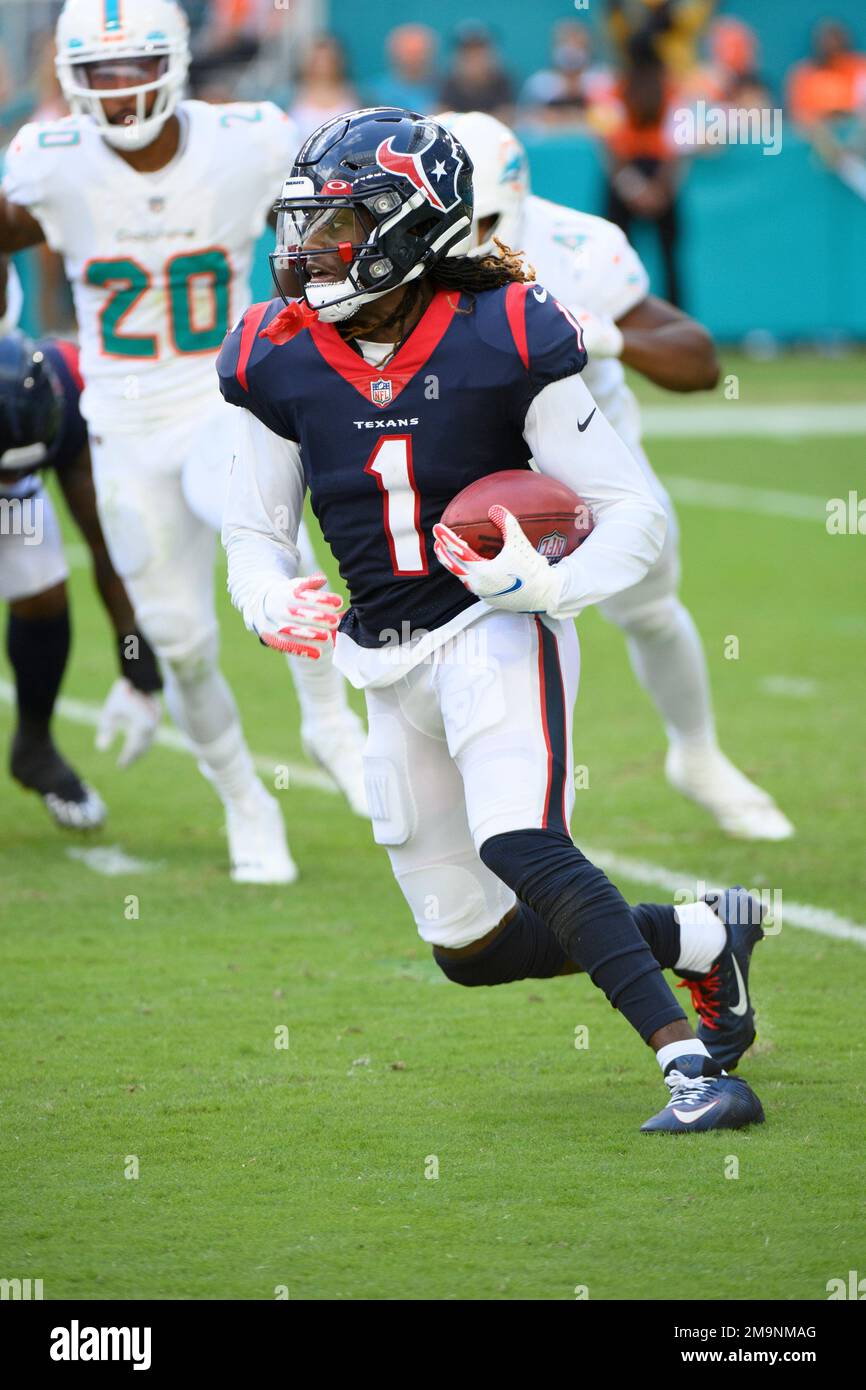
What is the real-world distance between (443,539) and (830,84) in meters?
14.9

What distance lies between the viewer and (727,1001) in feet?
13.1

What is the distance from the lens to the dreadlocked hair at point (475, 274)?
378 cm

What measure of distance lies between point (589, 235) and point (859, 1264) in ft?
9.85

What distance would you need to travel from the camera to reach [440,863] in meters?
3.88

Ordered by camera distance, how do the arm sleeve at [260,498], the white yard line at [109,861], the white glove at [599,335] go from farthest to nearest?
1. the white yard line at [109,861]
2. the white glove at [599,335]
3. the arm sleeve at [260,498]

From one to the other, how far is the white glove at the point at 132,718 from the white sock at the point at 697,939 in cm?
257

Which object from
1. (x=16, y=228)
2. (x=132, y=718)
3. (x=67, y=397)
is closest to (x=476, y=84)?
(x=67, y=397)

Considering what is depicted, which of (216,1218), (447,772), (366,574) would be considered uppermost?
(366,574)

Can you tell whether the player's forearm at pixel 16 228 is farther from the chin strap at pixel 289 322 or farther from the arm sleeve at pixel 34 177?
the chin strap at pixel 289 322

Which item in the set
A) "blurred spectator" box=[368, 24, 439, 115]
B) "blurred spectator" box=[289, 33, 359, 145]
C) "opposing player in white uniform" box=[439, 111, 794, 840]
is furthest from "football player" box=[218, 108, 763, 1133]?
"blurred spectator" box=[368, 24, 439, 115]

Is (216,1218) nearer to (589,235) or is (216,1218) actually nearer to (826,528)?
(589,235)

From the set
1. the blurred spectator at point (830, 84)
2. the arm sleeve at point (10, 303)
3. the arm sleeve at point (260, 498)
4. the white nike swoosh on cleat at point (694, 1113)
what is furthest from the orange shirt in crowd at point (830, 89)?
the white nike swoosh on cleat at point (694, 1113)

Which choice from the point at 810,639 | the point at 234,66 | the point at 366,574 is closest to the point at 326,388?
the point at 366,574
